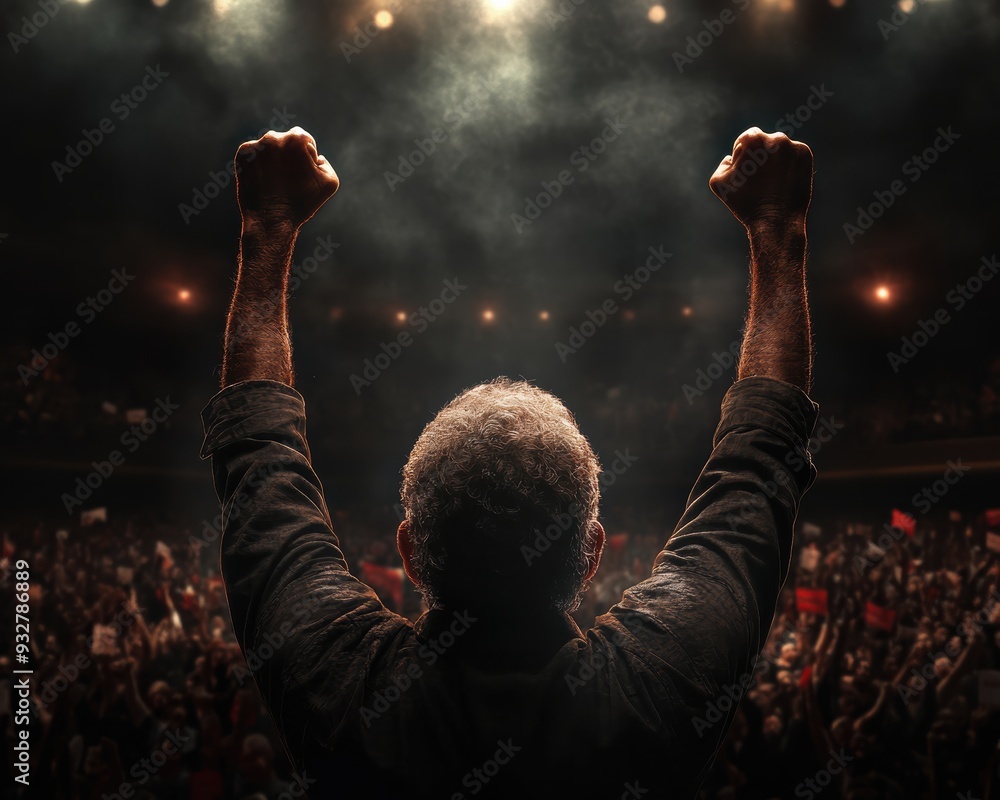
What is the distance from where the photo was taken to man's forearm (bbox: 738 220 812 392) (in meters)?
0.96

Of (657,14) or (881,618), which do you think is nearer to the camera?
(881,618)

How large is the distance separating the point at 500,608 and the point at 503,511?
0.10 meters

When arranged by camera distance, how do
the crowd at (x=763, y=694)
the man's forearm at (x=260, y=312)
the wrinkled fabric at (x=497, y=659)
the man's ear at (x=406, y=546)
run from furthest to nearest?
the crowd at (x=763, y=694) < the man's forearm at (x=260, y=312) < the man's ear at (x=406, y=546) < the wrinkled fabric at (x=497, y=659)

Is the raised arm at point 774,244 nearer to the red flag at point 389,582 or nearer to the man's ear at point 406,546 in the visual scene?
the man's ear at point 406,546

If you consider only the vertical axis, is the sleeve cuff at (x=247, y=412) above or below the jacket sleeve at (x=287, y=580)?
above

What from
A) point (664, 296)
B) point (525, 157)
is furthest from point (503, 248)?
point (664, 296)

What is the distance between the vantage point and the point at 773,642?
6.77 meters

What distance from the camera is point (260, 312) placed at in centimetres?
97

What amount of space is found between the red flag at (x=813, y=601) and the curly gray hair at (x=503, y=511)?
6.81m

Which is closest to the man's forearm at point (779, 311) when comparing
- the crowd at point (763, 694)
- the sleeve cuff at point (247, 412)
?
the sleeve cuff at point (247, 412)

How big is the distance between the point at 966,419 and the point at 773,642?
452cm

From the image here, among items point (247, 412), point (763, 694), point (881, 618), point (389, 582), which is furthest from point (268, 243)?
point (389, 582)

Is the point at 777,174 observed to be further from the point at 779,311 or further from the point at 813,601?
the point at 813,601

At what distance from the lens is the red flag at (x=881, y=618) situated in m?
5.76
